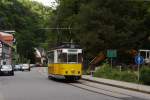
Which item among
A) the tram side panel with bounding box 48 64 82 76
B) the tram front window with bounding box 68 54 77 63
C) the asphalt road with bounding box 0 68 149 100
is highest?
the tram front window with bounding box 68 54 77 63

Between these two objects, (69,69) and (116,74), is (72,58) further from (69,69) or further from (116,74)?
(116,74)

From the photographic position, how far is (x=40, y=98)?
22.6 metres

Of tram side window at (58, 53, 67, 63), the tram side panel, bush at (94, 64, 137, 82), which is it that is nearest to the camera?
the tram side panel

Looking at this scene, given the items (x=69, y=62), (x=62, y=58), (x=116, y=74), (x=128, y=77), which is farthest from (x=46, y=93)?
(x=116, y=74)

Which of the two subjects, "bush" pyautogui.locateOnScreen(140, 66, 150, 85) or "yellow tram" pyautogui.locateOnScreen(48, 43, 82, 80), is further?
"yellow tram" pyautogui.locateOnScreen(48, 43, 82, 80)

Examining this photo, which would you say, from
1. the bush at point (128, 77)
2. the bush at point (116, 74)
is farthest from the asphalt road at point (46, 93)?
the bush at point (116, 74)

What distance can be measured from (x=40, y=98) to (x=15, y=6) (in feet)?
382

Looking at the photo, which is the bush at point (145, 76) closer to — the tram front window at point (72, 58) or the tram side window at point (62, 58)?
the tram front window at point (72, 58)

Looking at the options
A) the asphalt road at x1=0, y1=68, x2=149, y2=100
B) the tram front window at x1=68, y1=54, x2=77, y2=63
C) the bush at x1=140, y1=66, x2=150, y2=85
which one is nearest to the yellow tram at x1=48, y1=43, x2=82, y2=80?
the tram front window at x1=68, y1=54, x2=77, y2=63

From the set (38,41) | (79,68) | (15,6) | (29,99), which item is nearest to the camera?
(29,99)

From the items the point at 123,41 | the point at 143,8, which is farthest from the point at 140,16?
the point at 123,41

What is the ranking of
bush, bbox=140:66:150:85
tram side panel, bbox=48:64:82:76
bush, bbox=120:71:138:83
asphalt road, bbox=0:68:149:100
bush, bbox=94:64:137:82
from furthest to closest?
bush, bbox=94:64:137:82 < bush, bbox=120:71:138:83 < tram side panel, bbox=48:64:82:76 < bush, bbox=140:66:150:85 < asphalt road, bbox=0:68:149:100

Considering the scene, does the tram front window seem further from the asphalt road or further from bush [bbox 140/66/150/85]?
bush [bbox 140/66/150/85]

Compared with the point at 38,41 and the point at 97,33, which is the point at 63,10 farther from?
the point at 38,41
